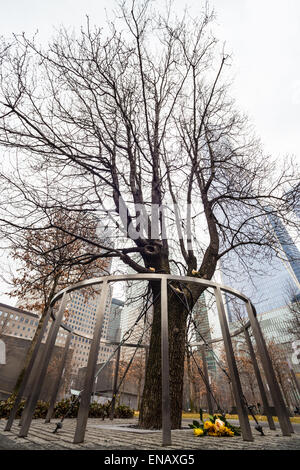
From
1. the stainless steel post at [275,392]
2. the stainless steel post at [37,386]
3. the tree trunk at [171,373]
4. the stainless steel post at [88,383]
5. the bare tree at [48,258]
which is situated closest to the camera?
the stainless steel post at [88,383]

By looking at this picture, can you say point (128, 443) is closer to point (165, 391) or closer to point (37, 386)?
point (165, 391)

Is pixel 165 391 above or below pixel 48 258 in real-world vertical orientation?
below

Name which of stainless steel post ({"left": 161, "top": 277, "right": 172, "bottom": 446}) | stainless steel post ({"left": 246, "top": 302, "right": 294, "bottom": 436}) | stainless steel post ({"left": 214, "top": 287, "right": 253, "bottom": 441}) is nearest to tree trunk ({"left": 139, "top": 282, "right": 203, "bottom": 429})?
stainless steel post ({"left": 246, "top": 302, "right": 294, "bottom": 436})

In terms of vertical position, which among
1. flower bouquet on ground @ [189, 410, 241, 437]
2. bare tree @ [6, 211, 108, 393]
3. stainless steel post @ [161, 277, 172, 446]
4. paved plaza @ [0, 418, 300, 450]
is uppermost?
bare tree @ [6, 211, 108, 393]

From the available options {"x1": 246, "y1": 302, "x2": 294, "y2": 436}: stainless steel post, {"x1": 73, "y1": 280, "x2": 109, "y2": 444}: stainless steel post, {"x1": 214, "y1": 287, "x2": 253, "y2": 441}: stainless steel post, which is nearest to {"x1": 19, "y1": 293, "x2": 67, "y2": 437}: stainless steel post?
{"x1": 73, "y1": 280, "x2": 109, "y2": 444}: stainless steel post

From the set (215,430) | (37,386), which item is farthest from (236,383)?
(37,386)

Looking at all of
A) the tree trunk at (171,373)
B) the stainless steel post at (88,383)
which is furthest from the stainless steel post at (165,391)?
the tree trunk at (171,373)

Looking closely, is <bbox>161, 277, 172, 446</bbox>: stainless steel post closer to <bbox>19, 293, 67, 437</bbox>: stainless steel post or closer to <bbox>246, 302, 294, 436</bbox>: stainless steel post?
<bbox>19, 293, 67, 437</bbox>: stainless steel post

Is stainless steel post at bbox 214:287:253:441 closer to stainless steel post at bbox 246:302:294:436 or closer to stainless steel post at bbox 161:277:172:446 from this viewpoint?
stainless steel post at bbox 246:302:294:436

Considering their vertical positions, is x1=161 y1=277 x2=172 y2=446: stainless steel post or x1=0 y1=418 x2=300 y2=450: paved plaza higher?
x1=161 y1=277 x2=172 y2=446: stainless steel post

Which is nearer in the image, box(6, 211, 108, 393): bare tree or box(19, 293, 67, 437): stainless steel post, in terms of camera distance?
box(19, 293, 67, 437): stainless steel post

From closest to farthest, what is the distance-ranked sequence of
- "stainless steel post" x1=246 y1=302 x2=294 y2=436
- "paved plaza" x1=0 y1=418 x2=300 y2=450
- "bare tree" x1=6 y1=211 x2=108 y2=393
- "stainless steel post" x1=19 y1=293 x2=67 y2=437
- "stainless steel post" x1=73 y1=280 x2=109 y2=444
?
1. "paved plaza" x1=0 y1=418 x2=300 y2=450
2. "stainless steel post" x1=73 y1=280 x2=109 y2=444
3. "stainless steel post" x1=19 y1=293 x2=67 y2=437
4. "stainless steel post" x1=246 y1=302 x2=294 y2=436
5. "bare tree" x1=6 y1=211 x2=108 y2=393

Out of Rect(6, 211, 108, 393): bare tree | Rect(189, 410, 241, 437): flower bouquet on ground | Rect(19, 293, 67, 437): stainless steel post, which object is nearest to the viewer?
Rect(19, 293, 67, 437): stainless steel post

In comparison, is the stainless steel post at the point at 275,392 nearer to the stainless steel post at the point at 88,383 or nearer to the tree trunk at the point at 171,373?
the tree trunk at the point at 171,373
